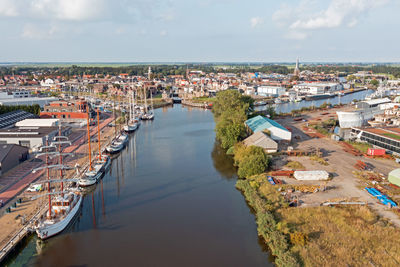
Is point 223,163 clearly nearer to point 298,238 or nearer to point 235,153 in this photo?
point 235,153

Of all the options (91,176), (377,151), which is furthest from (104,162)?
(377,151)

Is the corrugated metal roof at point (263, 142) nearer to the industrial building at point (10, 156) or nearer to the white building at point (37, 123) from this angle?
the industrial building at point (10, 156)

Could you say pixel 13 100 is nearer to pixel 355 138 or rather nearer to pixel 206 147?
pixel 206 147

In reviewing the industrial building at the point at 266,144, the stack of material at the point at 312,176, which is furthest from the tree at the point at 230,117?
the stack of material at the point at 312,176

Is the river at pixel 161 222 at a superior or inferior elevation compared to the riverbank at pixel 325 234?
inferior

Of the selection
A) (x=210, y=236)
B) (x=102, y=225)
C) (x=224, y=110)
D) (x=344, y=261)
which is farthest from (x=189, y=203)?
(x=224, y=110)

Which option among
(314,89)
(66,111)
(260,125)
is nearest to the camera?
(260,125)
